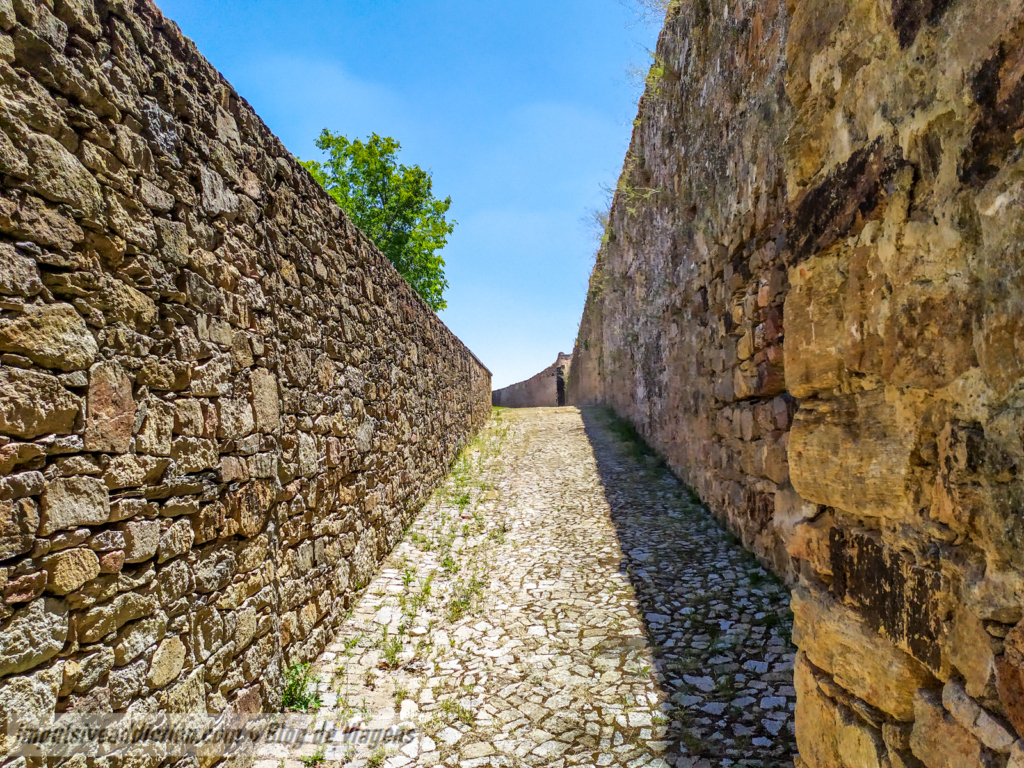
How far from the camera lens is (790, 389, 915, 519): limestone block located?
122cm

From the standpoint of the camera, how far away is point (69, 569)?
1798 mm

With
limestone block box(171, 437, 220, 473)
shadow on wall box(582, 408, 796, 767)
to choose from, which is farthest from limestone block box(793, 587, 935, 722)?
limestone block box(171, 437, 220, 473)

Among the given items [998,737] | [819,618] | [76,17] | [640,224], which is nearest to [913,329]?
[998,737]

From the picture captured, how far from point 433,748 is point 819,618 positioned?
201 centimetres

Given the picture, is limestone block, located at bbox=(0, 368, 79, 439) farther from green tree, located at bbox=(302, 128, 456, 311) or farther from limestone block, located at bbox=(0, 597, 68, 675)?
green tree, located at bbox=(302, 128, 456, 311)

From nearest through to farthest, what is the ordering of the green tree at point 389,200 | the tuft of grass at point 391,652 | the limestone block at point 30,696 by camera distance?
the limestone block at point 30,696 → the tuft of grass at point 391,652 → the green tree at point 389,200

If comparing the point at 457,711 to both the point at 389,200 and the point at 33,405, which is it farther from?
the point at 389,200

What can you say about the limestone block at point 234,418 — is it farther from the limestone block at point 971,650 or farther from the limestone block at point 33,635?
the limestone block at point 971,650

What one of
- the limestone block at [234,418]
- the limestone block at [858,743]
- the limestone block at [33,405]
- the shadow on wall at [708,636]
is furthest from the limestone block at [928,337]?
the limestone block at [234,418]

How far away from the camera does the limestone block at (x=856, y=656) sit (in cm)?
122

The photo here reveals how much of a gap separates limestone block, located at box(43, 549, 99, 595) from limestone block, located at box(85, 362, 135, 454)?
33cm

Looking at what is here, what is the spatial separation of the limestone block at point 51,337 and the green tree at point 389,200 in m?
17.2

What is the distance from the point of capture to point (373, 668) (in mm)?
3441

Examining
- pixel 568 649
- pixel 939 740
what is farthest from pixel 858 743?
pixel 568 649
